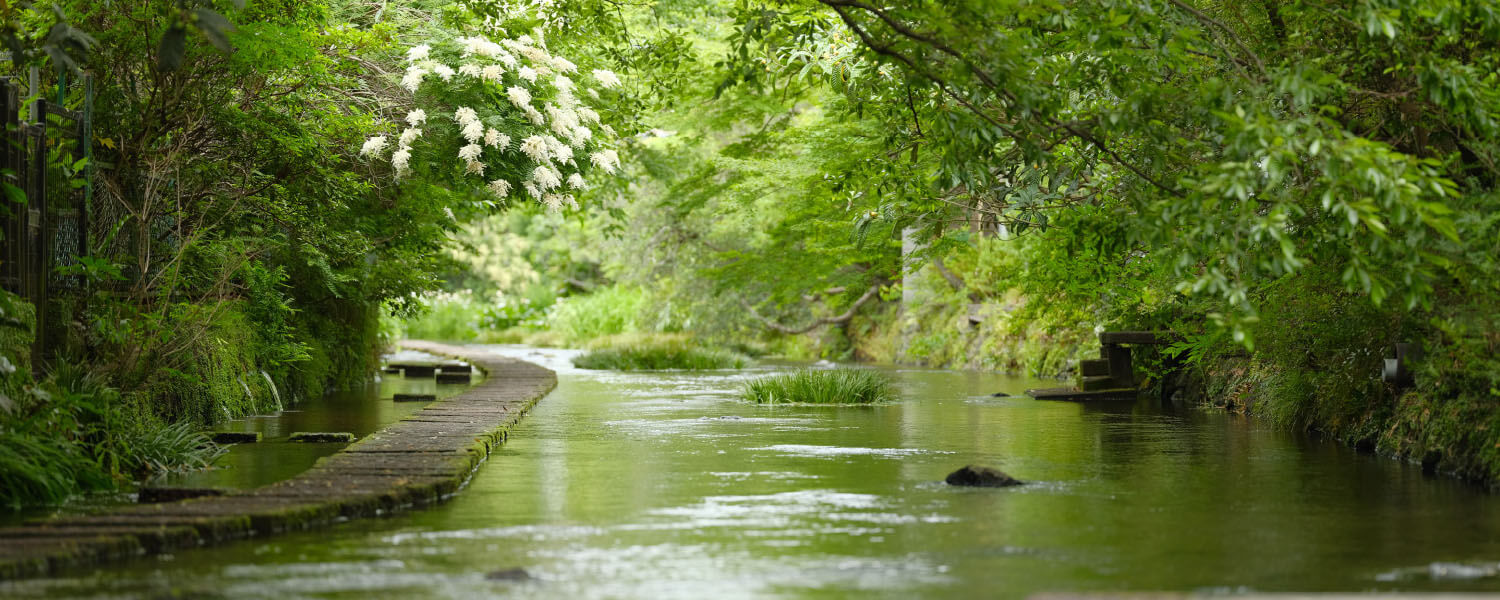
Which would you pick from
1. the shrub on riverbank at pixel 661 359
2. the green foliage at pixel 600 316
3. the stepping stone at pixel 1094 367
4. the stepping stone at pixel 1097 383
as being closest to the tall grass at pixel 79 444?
the stepping stone at pixel 1097 383

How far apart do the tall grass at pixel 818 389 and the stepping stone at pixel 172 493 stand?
27.6ft

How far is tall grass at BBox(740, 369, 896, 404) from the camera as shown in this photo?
15.5 metres

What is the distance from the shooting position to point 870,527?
6.79 metres

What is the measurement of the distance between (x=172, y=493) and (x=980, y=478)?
4154 millimetres

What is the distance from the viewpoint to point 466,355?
28297 mm

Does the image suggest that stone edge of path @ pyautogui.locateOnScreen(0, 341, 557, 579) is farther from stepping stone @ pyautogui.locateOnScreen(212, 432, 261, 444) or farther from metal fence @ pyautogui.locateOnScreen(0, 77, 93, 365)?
metal fence @ pyautogui.locateOnScreen(0, 77, 93, 365)

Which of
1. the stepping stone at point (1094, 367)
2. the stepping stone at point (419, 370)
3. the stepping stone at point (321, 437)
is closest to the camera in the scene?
the stepping stone at point (321, 437)

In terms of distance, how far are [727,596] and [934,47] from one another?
13.1 feet

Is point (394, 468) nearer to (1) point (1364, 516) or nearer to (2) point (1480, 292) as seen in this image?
(1) point (1364, 516)

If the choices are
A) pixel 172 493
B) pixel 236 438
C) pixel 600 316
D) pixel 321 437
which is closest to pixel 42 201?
pixel 236 438

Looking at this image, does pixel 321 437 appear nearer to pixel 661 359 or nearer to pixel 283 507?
pixel 283 507

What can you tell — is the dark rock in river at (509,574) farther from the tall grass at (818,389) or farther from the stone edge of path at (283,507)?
Answer: the tall grass at (818,389)

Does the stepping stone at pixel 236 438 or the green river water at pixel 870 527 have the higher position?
the stepping stone at pixel 236 438

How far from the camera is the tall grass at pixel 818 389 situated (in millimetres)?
15531
